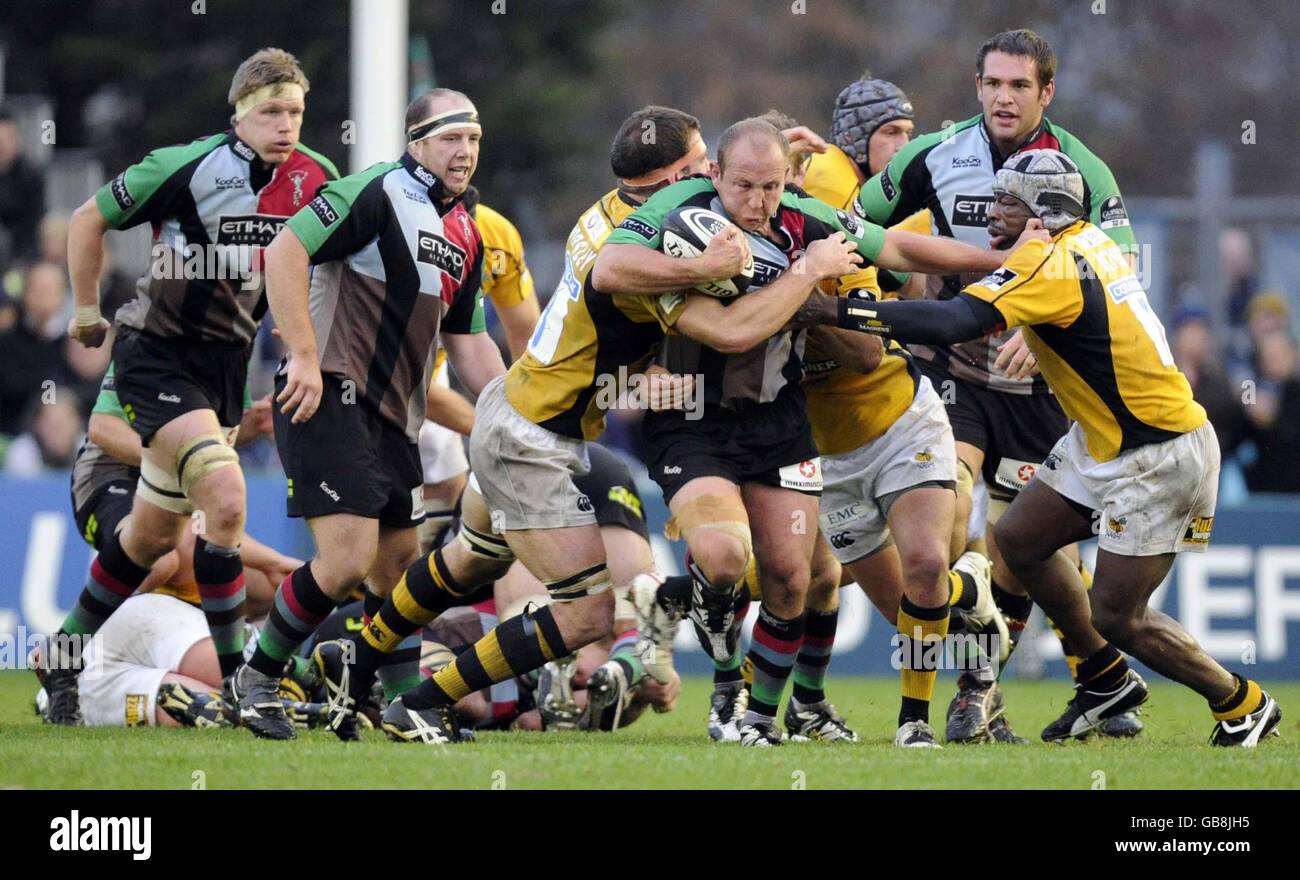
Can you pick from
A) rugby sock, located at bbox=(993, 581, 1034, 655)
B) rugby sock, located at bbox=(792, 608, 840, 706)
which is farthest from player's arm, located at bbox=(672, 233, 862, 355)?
rugby sock, located at bbox=(993, 581, 1034, 655)

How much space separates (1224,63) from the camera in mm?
34469

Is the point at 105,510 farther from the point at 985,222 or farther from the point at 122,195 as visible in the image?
the point at 985,222

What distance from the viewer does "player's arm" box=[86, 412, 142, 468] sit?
9219 mm

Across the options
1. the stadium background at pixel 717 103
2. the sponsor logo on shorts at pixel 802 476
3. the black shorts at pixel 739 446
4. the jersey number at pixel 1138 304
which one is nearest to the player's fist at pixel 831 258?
the black shorts at pixel 739 446

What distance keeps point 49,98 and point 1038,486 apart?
19.1 meters

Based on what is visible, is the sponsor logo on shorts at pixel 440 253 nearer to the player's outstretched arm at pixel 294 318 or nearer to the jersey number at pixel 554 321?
the player's outstretched arm at pixel 294 318

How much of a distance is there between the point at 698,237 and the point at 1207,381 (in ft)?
29.7

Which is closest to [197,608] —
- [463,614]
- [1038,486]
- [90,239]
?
[463,614]

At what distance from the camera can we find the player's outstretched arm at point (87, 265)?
8.45 meters

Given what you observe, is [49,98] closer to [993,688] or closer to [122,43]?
[122,43]

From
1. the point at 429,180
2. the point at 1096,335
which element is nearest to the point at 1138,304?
the point at 1096,335

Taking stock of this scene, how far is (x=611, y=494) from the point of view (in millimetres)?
9031

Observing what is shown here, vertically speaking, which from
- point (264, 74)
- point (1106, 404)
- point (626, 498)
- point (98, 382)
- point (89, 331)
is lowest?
point (626, 498)

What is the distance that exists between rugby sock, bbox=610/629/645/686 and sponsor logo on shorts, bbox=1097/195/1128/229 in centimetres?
270
